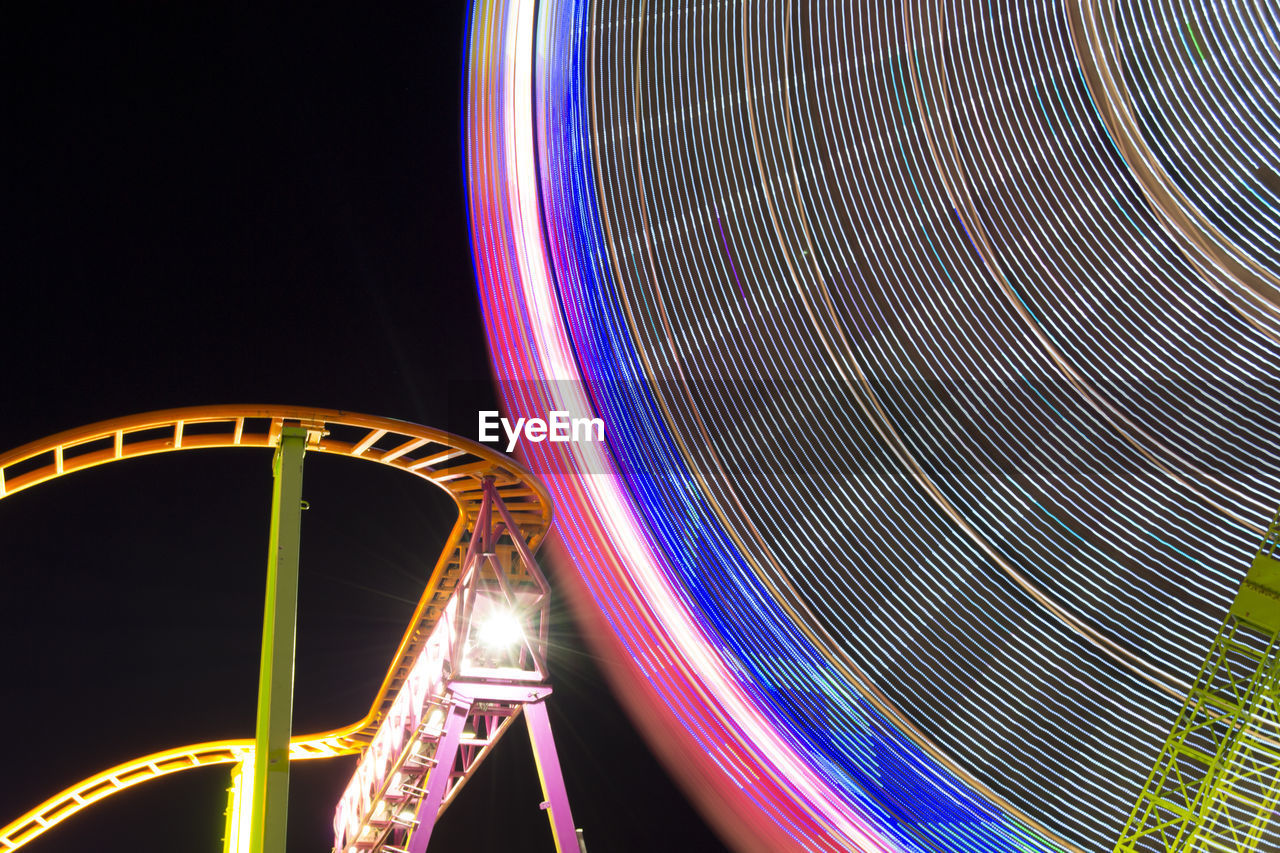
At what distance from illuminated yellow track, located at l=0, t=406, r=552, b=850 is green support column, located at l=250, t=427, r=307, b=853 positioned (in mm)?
999

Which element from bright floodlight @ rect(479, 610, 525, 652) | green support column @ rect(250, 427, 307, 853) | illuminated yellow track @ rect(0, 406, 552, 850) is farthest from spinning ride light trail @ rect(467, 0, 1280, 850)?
green support column @ rect(250, 427, 307, 853)

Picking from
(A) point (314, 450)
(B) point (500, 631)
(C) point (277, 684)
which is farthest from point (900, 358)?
(C) point (277, 684)

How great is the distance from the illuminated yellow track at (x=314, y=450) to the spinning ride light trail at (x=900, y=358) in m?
0.96

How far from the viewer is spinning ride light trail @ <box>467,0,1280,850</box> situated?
10.2 m

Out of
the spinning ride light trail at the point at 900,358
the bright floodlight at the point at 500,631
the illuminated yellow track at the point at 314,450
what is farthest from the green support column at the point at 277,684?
the spinning ride light trail at the point at 900,358

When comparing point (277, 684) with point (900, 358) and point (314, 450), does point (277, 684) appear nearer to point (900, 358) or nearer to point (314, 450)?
point (314, 450)

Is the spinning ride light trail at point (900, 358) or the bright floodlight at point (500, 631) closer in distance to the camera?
the bright floodlight at point (500, 631)

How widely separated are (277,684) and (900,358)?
8.83 meters

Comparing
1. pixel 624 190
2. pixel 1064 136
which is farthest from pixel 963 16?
pixel 624 190

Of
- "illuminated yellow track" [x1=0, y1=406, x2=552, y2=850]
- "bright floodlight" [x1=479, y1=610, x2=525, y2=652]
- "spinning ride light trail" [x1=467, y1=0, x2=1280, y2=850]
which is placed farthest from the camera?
"spinning ride light trail" [x1=467, y1=0, x2=1280, y2=850]

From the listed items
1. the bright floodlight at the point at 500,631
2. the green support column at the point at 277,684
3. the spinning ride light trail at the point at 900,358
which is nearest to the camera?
the green support column at the point at 277,684

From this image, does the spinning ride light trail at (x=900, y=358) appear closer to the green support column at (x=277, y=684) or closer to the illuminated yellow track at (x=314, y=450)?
the illuminated yellow track at (x=314, y=450)

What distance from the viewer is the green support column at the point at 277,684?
6008mm

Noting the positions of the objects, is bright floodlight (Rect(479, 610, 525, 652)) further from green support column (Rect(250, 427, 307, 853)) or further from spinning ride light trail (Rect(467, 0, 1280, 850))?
green support column (Rect(250, 427, 307, 853))
